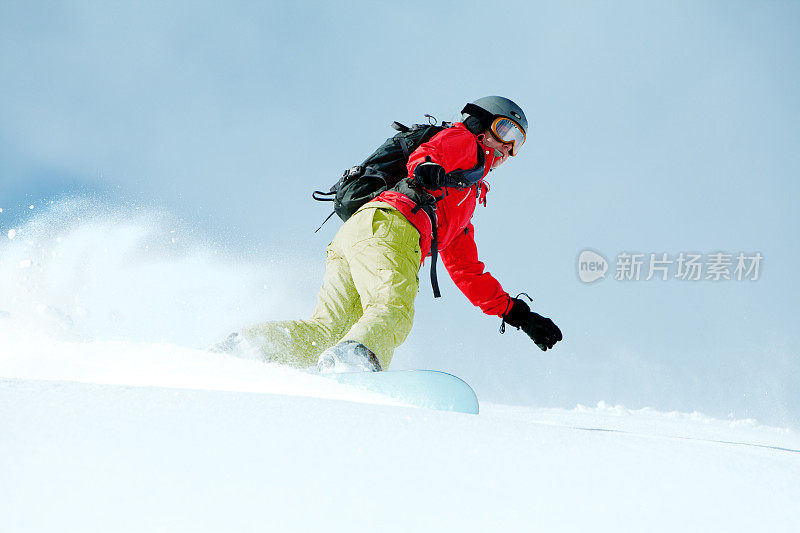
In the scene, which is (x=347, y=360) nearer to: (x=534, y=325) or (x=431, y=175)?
(x=431, y=175)

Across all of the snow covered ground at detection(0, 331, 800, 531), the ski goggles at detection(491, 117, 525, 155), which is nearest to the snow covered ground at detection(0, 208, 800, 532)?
the snow covered ground at detection(0, 331, 800, 531)

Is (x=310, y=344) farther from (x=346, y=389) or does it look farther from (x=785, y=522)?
(x=785, y=522)

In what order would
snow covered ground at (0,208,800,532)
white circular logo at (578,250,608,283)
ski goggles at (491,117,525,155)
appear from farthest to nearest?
white circular logo at (578,250,608,283) < ski goggles at (491,117,525,155) < snow covered ground at (0,208,800,532)

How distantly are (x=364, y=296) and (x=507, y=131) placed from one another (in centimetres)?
139

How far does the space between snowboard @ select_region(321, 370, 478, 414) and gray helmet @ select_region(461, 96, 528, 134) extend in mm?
2000

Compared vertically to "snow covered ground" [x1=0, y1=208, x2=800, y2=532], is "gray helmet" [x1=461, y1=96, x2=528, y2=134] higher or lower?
higher

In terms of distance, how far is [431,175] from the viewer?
9.64ft

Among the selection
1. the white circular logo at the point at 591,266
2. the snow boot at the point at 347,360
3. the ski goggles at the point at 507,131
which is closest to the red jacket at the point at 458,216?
the ski goggles at the point at 507,131

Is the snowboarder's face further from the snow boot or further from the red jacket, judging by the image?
the snow boot

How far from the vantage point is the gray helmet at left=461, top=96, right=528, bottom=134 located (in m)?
3.45

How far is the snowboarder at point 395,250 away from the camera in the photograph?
2.57 m

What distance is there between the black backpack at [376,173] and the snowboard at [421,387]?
153cm

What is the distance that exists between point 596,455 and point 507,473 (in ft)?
0.80

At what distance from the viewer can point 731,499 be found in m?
0.99
